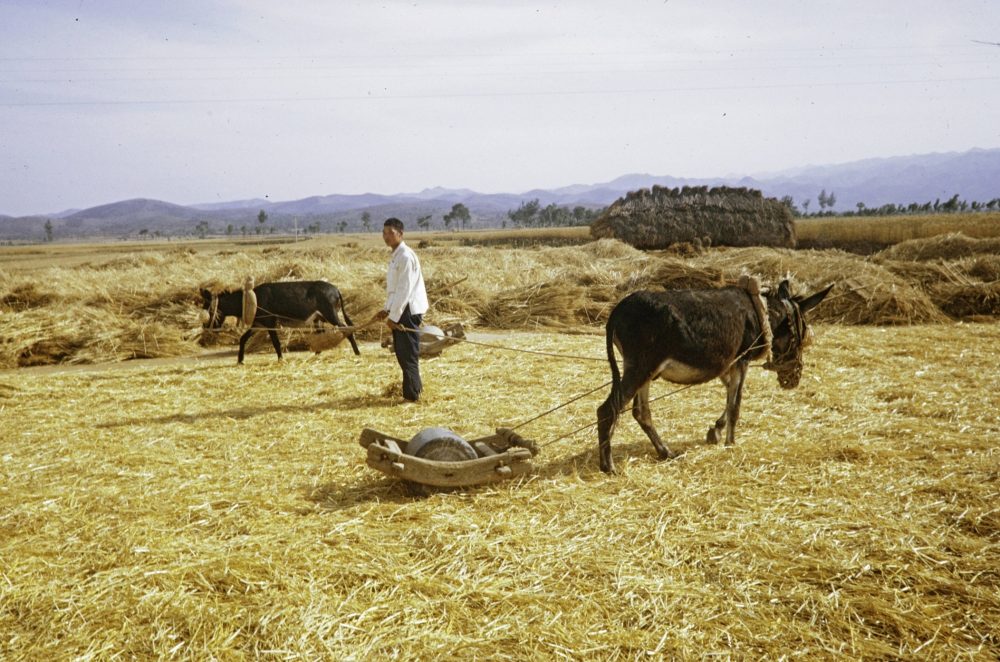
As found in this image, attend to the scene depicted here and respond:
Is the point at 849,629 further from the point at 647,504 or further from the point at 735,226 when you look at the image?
the point at 735,226

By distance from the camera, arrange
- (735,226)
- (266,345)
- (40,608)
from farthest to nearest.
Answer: (735,226), (266,345), (40,608)

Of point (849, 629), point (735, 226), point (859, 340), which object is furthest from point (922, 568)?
point (735, 226)

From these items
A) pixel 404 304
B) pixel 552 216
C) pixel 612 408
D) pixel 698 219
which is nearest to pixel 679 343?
pixel 612 408

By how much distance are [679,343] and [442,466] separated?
2.12 m

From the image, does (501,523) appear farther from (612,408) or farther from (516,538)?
(612,408)

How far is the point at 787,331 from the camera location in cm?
582

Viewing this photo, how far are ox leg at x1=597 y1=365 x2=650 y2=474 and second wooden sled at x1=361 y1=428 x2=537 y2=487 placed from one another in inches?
25.1

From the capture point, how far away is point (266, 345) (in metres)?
11.8

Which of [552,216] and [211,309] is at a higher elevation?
[552,216]

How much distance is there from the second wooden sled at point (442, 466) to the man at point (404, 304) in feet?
8.14

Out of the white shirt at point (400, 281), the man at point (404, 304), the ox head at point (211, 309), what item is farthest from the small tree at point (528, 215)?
the white shirt at point (400, 281)

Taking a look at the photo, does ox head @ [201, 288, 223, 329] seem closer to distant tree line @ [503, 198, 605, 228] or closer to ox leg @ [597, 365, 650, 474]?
ox leg @ [597, 365, 650, 474]

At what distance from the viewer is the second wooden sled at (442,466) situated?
4.54 metres

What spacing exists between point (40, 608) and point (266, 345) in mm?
8884
